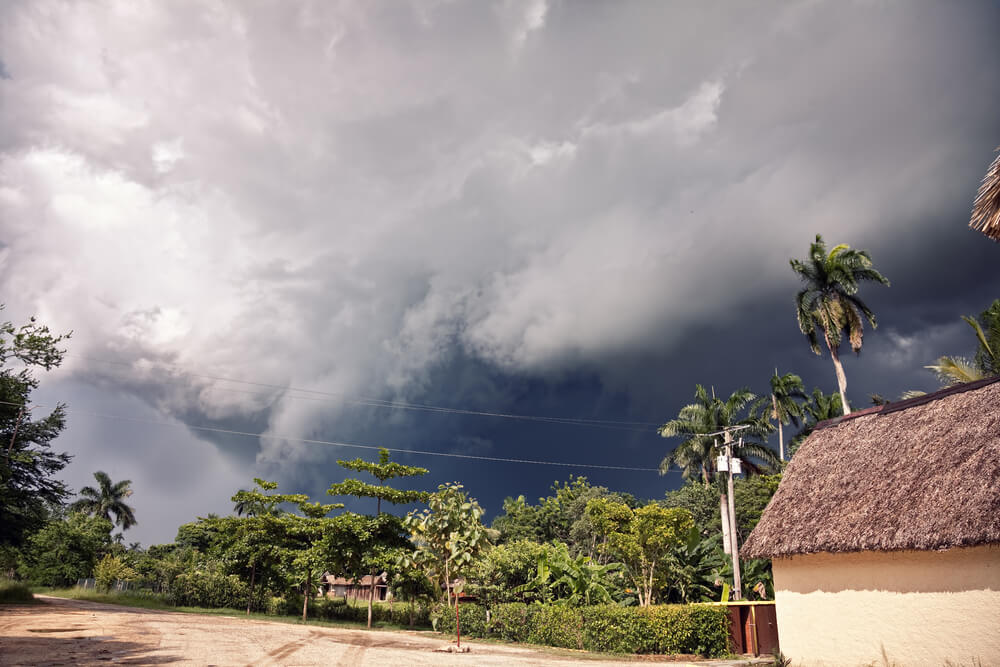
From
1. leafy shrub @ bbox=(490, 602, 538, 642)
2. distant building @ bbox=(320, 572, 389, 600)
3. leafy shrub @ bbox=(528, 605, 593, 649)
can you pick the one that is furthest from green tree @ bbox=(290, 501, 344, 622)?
distant building @ bbox=(320, 572, 389, 600)

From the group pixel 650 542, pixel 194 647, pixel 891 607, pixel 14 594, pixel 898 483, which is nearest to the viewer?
pixel 891 607

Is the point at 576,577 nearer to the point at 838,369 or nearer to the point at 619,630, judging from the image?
the point at 619,630

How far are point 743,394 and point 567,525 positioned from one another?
26.1 m

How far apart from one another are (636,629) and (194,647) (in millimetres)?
13668

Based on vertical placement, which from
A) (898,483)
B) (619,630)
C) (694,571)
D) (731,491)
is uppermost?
(731,491)

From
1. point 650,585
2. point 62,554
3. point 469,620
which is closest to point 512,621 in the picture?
point 469,620

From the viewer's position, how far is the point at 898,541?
1326cm

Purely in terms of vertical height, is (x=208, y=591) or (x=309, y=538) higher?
(x=309, y=538)

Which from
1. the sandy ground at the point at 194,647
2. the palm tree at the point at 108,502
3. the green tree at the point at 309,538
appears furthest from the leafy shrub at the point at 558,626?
the palm tree at the point at 108,502

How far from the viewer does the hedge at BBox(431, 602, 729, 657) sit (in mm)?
19547

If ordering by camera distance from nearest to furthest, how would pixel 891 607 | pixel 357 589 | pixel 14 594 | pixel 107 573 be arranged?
pixel 891 607 → pixel 14 594 → pixel 107 573 → pixel 357 589

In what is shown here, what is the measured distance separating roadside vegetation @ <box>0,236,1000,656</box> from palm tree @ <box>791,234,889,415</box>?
8 centimetres

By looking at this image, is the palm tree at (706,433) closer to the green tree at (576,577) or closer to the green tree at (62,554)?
the green tree at (576,577)

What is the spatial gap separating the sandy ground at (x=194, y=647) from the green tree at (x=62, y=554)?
75.2ft
